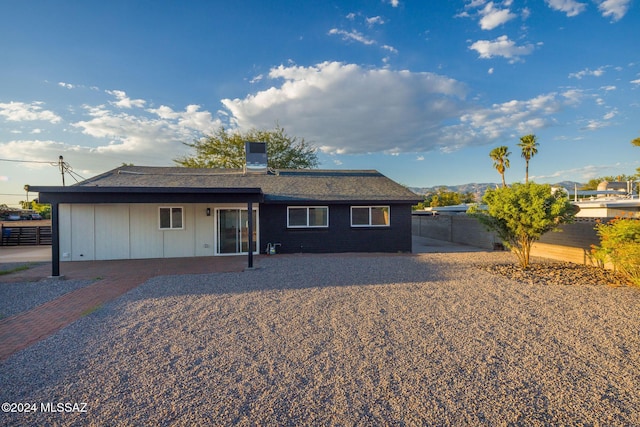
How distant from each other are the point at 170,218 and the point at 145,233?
3.69 ft

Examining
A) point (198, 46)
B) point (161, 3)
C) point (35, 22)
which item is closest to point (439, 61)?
point (198, 46)

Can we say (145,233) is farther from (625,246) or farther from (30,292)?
(625,246)

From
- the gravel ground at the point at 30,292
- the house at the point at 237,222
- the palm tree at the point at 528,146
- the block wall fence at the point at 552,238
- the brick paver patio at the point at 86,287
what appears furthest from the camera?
the palm tree at the point at 528,146

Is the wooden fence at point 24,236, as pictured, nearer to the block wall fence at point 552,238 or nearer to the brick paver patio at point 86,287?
the brick paver patio at point 86,287

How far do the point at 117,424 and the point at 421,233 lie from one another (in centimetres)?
2142

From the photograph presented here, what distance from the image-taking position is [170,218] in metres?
11.9

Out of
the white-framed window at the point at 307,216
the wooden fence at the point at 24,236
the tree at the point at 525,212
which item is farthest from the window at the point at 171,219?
the tree at the point at 525,212

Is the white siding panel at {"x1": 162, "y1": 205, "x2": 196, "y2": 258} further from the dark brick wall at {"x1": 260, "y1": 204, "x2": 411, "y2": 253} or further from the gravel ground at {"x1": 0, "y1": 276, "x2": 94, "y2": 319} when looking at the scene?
the gravel ground at {"x1": 0, "y1": 276, "x2": 94, "y2": 319}

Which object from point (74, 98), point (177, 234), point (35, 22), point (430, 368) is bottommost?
point (430, 368)

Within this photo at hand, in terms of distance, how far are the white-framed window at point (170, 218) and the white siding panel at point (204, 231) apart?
24.4 inches

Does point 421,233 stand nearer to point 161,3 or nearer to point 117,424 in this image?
point 161,3

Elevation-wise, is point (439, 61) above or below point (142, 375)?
above

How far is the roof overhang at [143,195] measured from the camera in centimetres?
855

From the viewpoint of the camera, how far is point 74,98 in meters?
13.2
